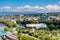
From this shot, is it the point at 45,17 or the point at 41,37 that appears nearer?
the point at 41,37

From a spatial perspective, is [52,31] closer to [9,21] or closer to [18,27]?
[18,27]

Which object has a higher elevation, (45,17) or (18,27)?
(45,17)

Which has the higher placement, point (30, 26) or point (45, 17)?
point (45, 17)

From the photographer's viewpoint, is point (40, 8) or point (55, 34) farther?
point (40, 8)

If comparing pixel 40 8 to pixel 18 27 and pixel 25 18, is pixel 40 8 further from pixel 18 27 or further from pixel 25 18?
pixel 18 27

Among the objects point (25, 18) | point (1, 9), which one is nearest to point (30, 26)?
point (25, 18)

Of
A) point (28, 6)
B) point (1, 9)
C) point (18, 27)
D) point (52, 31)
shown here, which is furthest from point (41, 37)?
point (1, 9)

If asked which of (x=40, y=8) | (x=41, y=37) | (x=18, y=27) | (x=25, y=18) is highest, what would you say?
(x=40, y=8)

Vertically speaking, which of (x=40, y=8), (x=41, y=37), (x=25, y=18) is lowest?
(x=41, y=37)

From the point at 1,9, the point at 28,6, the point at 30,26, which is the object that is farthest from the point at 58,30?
the point at 1,9
